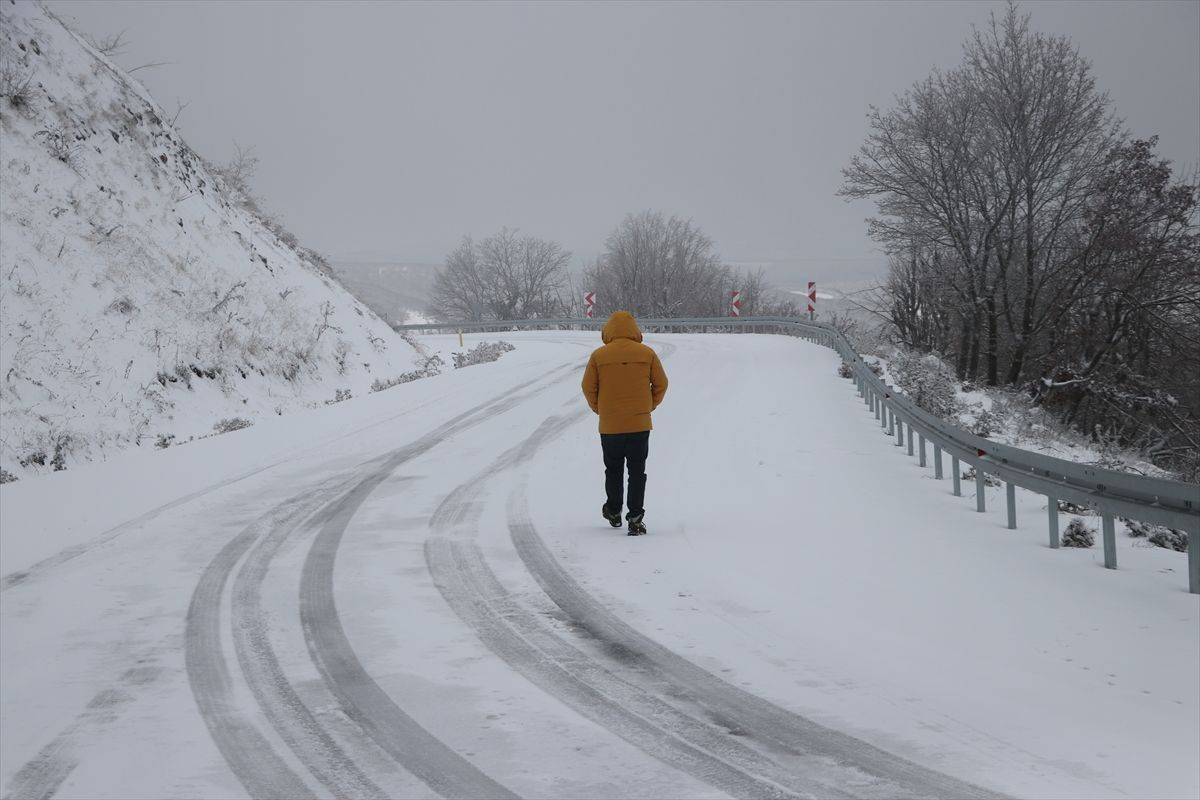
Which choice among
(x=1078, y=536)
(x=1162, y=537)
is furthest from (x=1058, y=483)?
(x=1162, y=537)

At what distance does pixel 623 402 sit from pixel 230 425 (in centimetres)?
951

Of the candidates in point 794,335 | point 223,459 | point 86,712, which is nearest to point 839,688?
point 86,712

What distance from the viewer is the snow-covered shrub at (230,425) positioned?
1598 cm

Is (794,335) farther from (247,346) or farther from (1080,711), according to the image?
(1080,711)

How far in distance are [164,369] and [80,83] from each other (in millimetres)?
9218

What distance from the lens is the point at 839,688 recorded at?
5.07 meters

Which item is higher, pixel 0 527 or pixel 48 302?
pixel 48 302

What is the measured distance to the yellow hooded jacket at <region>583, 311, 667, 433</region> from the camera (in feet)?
29.6

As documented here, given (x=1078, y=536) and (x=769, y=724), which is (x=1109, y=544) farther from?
(x=769, y=724)

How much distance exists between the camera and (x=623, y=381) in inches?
356

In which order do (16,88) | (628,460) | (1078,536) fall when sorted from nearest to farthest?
(1078,536), (628,460), (16,88)

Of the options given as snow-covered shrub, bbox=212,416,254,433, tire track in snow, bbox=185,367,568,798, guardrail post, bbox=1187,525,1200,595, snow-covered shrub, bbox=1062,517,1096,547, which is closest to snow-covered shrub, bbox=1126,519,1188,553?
snow-covered shrub, bbox=1062,517,1096,547

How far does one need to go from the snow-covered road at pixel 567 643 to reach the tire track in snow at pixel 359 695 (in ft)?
0.07

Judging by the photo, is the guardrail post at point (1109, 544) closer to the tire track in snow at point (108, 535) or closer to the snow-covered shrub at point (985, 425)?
the tire track in snow at point (108, 535)
